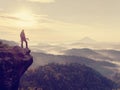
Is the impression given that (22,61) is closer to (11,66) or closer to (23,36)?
(11,66)

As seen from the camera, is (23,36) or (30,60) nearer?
(23,36)

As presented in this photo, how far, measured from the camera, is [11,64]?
16850 centimetres

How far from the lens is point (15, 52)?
172125 mm

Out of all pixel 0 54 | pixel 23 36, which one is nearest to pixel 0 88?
pixel 0 54

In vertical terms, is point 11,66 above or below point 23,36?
below

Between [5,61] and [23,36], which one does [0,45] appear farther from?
[23,36]

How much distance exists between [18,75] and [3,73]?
38.6 feet

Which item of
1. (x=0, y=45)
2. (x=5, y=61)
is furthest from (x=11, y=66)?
(x=0, y=45)

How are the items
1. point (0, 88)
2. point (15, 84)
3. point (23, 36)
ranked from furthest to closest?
point (15, 84) → point (0, 88) → point (23, 36)

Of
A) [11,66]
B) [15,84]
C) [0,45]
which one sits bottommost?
[15,84]

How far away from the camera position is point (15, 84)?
177 m

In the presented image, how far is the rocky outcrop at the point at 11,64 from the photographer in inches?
6590

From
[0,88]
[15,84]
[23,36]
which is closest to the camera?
[23,36]

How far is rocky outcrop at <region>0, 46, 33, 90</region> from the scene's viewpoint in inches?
6590
